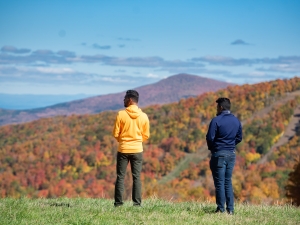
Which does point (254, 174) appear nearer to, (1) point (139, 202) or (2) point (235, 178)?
(2) point (235, 178)

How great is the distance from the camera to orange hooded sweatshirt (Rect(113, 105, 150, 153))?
34.8ft

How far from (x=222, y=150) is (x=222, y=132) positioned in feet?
1.23

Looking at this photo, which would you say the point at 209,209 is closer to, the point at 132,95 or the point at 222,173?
the point at 222,173

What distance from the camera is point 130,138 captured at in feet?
34.8

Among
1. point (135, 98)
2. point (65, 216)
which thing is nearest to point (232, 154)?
point (135, 98)

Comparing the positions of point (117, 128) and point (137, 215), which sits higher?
point (117, 128)

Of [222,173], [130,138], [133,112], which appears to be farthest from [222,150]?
[133,112]

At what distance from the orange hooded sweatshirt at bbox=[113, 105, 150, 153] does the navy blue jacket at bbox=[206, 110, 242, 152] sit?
151 centimetres

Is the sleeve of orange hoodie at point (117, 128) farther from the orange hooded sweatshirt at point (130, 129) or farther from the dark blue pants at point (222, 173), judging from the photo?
the dark blue pants at point (222, 173)

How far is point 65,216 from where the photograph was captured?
8.82 metres

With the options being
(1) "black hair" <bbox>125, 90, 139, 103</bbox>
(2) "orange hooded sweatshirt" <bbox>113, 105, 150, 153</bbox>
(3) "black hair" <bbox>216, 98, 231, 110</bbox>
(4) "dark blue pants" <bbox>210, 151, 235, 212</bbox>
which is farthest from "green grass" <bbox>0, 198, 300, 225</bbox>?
(1) "black hair" <bbox>125, 90, 139, 103</bbox>

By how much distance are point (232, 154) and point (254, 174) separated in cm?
13586

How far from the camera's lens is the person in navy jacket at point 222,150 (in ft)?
33.3

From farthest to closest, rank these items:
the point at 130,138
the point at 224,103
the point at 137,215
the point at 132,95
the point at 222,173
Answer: the point at 132,95
the point at 130,138
the point at 224,103
the point at 222,173
the point at 137,215
